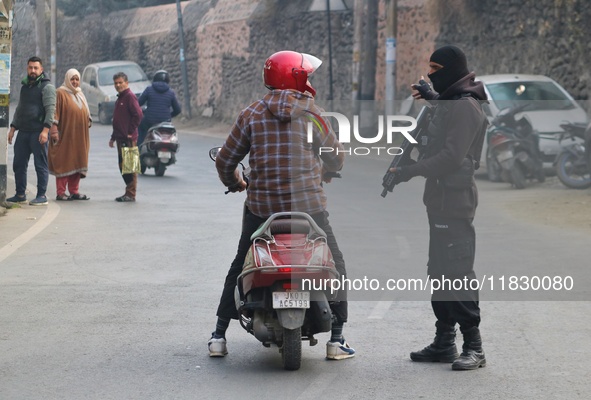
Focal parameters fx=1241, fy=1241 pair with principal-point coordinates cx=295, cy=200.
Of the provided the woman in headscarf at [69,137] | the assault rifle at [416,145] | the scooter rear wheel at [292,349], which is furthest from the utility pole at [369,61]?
the scooter rear wheel at [292,349]

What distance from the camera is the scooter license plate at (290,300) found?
661cm

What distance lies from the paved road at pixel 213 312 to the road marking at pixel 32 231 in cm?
3

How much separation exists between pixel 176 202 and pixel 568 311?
826cm

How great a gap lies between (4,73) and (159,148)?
17.4 feet

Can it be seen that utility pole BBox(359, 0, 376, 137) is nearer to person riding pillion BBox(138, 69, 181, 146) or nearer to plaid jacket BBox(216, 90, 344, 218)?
person riding pillion BBox(138, 69, 181, 146)

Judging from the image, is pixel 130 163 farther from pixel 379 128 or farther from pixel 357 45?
pixel 357 45

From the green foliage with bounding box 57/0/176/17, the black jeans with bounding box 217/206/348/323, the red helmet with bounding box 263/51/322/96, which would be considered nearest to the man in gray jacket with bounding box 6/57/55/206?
the black jeans with bounding box 217/206/348/323

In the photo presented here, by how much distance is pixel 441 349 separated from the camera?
7.11 meters

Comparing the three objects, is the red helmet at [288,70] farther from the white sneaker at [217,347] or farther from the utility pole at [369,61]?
the utility pole at [369,61]

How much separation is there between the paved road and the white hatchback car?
10.6 feet

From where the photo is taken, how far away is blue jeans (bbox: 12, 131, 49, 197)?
614 inches

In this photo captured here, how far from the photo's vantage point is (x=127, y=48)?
48.6m

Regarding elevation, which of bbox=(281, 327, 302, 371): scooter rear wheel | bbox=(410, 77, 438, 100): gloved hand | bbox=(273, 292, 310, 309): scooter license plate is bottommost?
bbox=(281, 327, 302, 371): scooter rear wheel

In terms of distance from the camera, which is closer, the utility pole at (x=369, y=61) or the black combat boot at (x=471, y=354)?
the black combat boot at (x=471, y=354)
